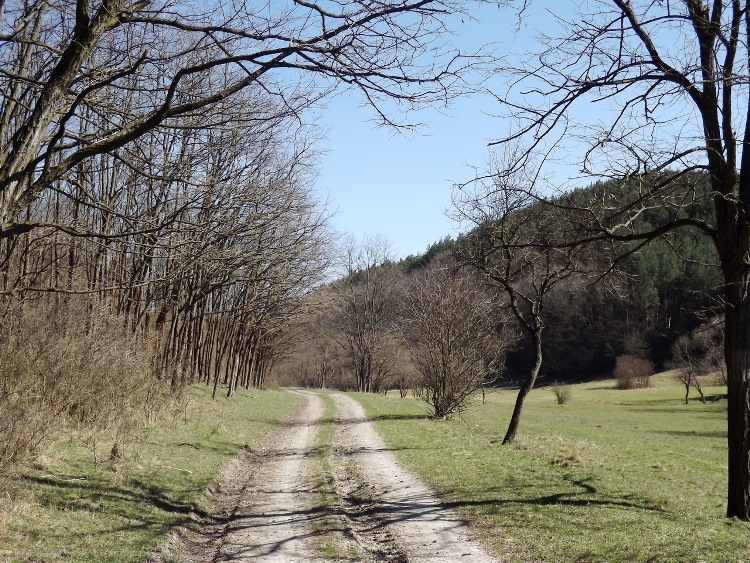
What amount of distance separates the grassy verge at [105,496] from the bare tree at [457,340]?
34.2 feet

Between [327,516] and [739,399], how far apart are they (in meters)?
5.64

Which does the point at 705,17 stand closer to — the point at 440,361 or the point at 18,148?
the point at 18,148

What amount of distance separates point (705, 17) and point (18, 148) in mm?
7961

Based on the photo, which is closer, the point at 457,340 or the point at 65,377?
the point at 65,377

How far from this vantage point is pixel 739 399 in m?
8.70

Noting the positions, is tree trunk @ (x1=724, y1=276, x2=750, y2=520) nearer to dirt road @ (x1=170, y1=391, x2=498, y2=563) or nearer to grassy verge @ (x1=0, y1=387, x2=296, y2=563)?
dirt road @ (x1=170, y1=391, x2=498, y2=563)

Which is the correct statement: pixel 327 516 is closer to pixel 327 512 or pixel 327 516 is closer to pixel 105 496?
pixel 327 512

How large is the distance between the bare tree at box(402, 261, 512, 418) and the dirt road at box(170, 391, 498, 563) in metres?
9.59

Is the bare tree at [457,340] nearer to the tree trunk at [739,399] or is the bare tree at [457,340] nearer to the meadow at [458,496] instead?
the meadow at [458,496]

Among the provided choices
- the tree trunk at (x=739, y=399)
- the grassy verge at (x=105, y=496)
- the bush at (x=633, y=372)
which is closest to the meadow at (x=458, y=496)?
the grassy verge at (x=105, y=496)

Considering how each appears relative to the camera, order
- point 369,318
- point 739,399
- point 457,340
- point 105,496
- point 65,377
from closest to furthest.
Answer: point 739,399, point 105,496, point 65,377, point 457,340, point 369,318

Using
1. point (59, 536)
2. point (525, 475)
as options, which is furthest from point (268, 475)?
point (59, 536)

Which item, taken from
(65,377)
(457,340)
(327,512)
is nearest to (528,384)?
(457,340)

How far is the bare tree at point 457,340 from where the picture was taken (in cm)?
2419
